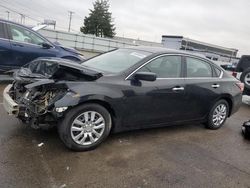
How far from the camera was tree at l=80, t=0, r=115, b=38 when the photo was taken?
53.5 metres

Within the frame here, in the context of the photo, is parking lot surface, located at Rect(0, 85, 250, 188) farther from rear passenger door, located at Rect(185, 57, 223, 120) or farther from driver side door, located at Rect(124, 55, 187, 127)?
rear passenger door, located at Rect(185, 57, 223, 120)

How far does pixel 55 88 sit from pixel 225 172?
8.31ft

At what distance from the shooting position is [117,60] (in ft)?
15.3

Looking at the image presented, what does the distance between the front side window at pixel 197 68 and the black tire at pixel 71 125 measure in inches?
72.7

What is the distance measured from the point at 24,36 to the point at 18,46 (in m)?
0.35

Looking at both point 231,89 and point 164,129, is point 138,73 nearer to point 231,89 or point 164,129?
point 164,129

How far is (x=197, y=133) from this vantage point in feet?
17.4

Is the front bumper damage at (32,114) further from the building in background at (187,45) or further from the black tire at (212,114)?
the building in background at (187,45)

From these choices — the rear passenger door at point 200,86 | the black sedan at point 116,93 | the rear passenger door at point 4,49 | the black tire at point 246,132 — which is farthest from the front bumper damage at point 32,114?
the rear passenger door at point 4,49

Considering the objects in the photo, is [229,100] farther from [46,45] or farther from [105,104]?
[46,45]

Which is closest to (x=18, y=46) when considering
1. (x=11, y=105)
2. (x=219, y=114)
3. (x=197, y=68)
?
(x=11, y=105)

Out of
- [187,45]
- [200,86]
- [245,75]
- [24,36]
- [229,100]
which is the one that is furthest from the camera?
[187,45]

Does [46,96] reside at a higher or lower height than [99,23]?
lower

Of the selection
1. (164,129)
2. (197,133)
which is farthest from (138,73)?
(197,133)
